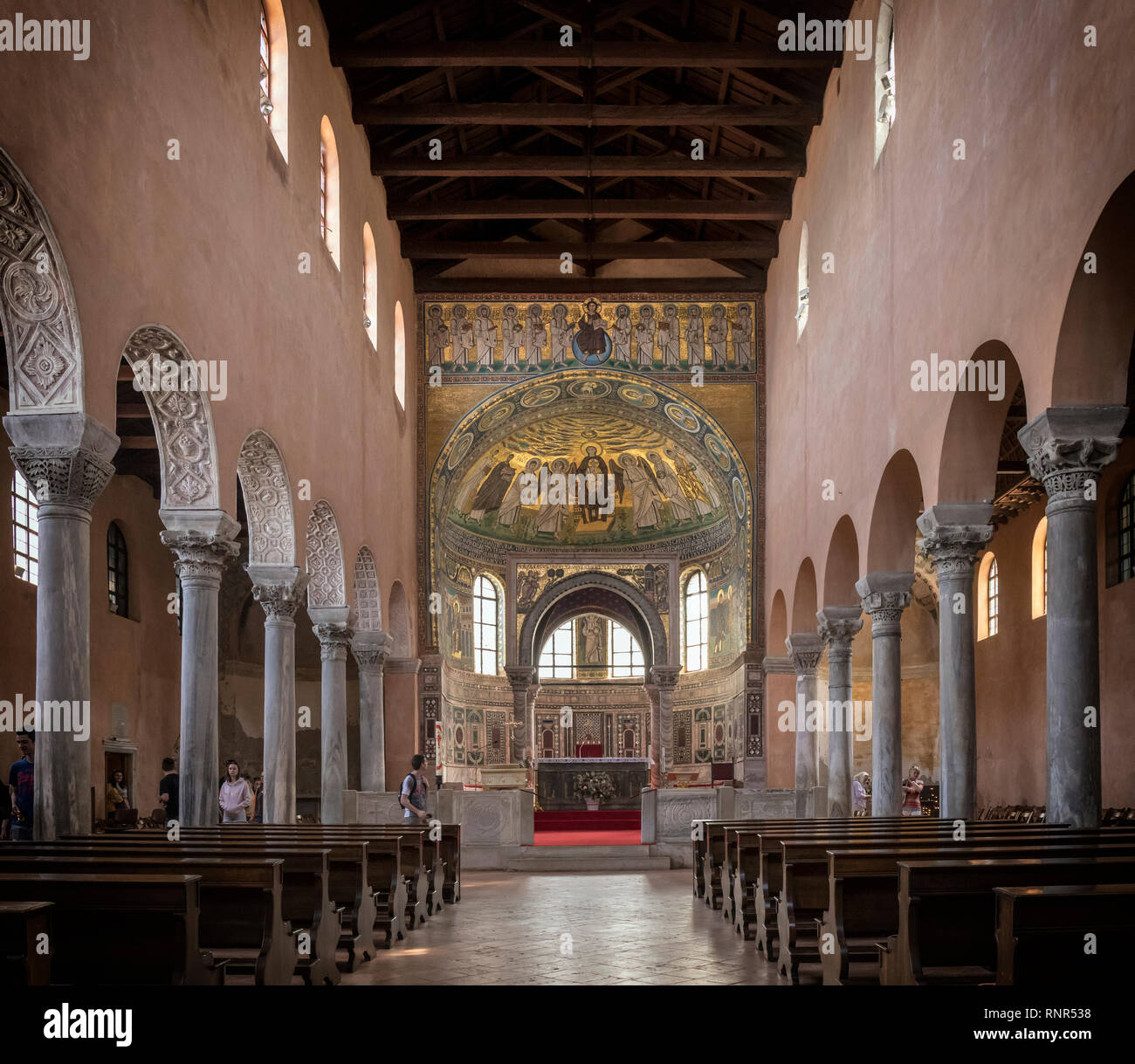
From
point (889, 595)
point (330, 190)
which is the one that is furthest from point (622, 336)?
point (889, 595)

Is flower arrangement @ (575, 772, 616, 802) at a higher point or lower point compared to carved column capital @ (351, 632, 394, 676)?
lower

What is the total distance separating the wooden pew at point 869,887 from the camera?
762 cm

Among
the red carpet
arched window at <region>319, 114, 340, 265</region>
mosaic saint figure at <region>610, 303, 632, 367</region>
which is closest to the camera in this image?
arched window at <region>319, 114, 340, 265</region>

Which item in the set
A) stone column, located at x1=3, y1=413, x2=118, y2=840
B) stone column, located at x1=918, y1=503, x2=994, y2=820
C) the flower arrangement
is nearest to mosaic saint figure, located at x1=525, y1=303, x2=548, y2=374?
the flower arrangement

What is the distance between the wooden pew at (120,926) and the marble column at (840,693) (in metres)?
15.4

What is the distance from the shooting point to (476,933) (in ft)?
41.7

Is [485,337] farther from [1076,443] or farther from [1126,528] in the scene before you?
[1076,443]

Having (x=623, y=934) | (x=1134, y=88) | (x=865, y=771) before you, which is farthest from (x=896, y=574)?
(x=865, y=771)

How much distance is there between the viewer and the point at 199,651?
13922mm

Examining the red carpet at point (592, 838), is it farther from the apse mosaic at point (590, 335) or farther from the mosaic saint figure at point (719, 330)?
the mosaic saint figure at point (719, 330)

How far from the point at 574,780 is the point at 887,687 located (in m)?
18.4

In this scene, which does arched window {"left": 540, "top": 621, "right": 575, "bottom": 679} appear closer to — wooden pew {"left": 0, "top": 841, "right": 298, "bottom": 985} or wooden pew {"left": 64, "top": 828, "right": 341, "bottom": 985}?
Result: wooden pew {"left": 64, "top": 828, "right": 341, "bottom": 985}

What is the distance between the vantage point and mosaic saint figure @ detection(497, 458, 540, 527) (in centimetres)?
3497

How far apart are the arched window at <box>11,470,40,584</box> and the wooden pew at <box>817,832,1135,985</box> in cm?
1429
